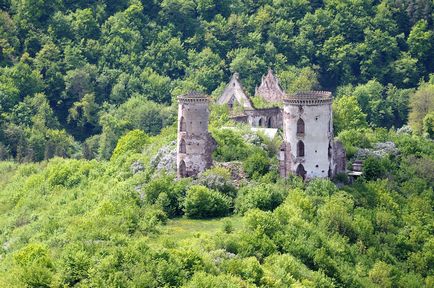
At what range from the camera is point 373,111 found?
13225cm

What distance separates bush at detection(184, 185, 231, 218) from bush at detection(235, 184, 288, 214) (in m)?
1.11

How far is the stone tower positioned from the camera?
84125mm

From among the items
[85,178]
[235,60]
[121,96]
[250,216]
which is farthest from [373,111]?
[250,216]

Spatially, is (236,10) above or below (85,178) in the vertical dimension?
above

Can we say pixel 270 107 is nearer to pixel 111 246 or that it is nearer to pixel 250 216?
pixel 250 216

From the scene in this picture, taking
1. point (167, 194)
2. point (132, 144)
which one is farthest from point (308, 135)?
point (132, 144)

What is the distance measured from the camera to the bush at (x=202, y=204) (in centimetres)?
8044

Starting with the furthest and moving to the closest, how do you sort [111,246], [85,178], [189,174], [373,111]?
[373,111], [85,178], [189,174], [111,246]

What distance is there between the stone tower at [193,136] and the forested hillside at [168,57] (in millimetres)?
37063

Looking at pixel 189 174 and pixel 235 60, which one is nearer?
pixel 189 174

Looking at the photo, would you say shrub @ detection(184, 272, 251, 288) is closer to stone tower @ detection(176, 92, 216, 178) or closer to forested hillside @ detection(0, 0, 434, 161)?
stone tower @ detection(176, 92, 216, 178)

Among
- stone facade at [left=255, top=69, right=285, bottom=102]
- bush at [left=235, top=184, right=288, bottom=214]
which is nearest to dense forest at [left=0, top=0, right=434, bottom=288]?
bush at [left=235, top=184, right=288, bottom=214]

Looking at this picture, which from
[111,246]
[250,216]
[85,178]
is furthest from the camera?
[85,178]

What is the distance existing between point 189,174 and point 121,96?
49.9 meters
